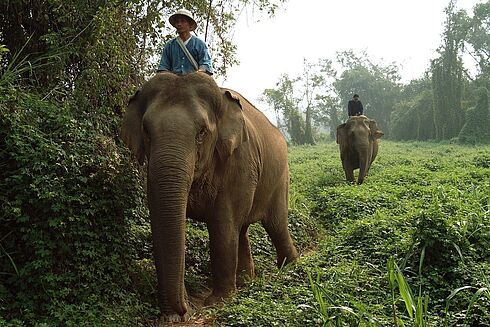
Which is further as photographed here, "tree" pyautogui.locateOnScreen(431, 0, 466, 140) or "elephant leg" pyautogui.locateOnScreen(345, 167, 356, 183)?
"tree" pyautogui.locateOnScreen(431, 0, 466, 140)

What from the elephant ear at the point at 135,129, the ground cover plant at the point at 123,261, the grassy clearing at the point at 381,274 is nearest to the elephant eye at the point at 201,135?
the elephant ear at the point at 135,129

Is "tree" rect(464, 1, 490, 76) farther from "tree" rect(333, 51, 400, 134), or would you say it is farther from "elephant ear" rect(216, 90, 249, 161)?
"elephant ear" rect(216, 90, 249, 161)

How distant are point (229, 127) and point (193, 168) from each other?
65 cm

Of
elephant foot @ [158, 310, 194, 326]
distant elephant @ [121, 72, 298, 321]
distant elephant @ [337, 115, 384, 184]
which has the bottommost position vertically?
elephant foot @ [158, 310, 194, 326]

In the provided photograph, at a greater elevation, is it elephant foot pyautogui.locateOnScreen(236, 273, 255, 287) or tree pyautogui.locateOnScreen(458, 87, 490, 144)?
tree pyautogui.locateOnScreen(458, 87, 490, 144)

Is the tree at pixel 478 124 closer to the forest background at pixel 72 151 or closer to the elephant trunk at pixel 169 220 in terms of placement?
the forest background at pixel 72 151

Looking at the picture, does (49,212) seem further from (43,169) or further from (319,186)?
(319,186)

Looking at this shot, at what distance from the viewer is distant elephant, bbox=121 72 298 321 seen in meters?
4.01

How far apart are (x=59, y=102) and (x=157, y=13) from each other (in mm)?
1921

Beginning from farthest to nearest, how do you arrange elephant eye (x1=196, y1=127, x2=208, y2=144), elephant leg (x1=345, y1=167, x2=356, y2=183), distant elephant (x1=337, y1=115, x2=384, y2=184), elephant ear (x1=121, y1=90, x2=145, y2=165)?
elephant leg (x1=345, y1=167, x2=356, y2=183) < distant elephant (x1=337, y1=115, x2=384, y2=184) < elephant ear (x1=121, y1=90, x2=145, y2=165) < elephant eye (x1=196, y1=127, x2=208, y2=144)

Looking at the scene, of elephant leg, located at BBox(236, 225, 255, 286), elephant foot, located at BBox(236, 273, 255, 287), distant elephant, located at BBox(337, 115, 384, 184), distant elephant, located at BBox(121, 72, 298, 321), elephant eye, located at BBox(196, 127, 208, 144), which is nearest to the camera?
distant elephant, located at BBox(121, 72, 298, 321)

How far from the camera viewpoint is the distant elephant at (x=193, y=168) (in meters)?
4.01

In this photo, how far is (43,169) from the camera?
4.22m

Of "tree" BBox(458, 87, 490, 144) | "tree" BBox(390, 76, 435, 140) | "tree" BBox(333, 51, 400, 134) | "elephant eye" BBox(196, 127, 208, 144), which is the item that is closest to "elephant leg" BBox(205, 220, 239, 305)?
"elephant eye" BBox(196, 127, 208, 144)
